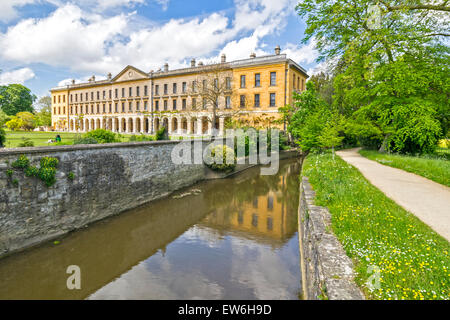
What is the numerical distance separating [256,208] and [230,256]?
4482 millimetres

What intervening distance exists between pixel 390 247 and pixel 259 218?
6167mm

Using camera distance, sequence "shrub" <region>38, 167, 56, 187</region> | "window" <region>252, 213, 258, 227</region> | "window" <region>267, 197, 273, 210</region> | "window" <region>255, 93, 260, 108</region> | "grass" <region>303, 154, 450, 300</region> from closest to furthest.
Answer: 1. "grass" <region>303, 154, 450, 300</region>
2. "shrub" <region>38, 167, 56, 187</region>
3. "window" <region>252, 213, 258, 227</region>
4. "window" <region>267, 197, 273, 210</region>
5. "window" <region>255, 93, 260, 108</region>

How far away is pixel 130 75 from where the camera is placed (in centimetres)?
4259

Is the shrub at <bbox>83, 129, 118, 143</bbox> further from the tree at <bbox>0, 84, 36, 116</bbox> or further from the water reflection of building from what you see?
the tree at <bbox>0, 84, 36, 116</bbox>

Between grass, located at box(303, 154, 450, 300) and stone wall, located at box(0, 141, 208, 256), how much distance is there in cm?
744

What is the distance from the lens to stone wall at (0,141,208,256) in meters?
6.20

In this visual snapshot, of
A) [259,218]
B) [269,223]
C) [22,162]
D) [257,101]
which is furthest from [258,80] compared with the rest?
[22,162]

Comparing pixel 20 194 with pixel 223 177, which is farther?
pixel 223 177

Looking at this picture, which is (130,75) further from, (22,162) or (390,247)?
(390,247)

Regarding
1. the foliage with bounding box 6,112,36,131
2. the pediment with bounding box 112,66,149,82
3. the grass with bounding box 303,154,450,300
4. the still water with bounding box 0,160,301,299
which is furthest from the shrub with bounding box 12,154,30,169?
the pediment with bounding box 112,66,149,82

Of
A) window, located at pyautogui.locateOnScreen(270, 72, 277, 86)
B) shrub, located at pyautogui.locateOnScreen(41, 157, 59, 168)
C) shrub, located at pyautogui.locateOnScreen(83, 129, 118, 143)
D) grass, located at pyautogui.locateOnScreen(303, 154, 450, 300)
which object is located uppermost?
window, located at pyautogui.locateOnScreen(270, 72, 277, 86)
